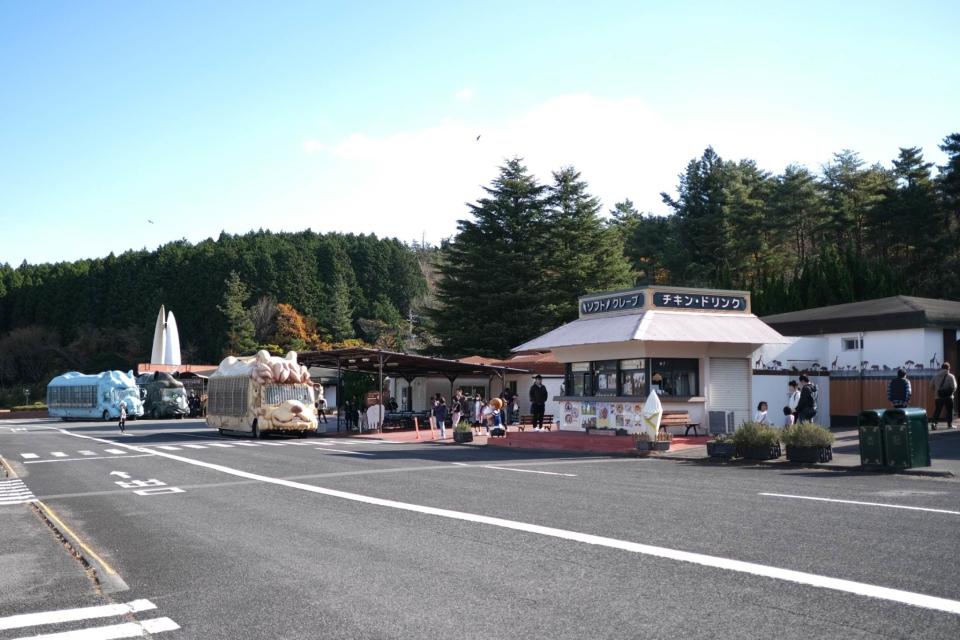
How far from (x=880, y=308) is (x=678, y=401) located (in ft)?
32.7

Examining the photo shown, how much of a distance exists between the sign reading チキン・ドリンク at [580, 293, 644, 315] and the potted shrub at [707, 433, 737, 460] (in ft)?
27.1

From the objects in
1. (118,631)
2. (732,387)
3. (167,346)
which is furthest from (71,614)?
(167,346)

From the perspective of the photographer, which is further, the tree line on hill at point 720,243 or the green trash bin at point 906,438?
the tree line on hill at point 720,243

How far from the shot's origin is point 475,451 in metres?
25.3

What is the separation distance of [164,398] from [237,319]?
23.1m

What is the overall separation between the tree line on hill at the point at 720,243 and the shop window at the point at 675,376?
2329 centimetres

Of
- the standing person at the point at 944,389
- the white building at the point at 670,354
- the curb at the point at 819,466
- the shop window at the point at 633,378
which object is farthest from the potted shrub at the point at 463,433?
the standing person at the point at 944,389

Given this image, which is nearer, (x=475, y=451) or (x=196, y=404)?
(x=475, y=451)

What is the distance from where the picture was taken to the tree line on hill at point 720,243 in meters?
49.5

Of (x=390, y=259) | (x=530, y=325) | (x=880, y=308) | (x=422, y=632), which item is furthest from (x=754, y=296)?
(x=390, y=259)

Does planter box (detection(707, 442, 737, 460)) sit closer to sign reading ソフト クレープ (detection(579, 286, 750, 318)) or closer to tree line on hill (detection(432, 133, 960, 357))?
sign reading ソフト クレープ (detection(579, 286, 750, 318))

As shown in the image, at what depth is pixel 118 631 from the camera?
20.7 feet

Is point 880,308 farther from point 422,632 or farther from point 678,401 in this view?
point 422,632

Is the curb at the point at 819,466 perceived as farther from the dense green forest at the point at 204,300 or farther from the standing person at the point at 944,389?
the dense green forest at the point at 204,300
